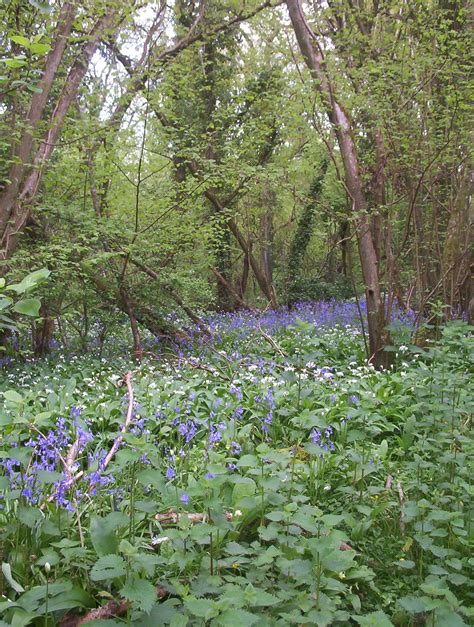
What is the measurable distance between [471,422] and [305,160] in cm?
779

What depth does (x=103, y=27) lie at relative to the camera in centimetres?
686

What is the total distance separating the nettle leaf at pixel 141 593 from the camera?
141 centimetres

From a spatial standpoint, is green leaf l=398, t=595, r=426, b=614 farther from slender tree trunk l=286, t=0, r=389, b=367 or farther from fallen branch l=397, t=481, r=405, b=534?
slender tree trunk l=286, t=0, r=389, b=367

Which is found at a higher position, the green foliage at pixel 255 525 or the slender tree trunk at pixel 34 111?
the slender tree trunk at pixel 34 111

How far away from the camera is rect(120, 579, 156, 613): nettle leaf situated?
4.64ft

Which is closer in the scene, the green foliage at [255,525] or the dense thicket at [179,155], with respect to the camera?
the green foliage at [255,525]

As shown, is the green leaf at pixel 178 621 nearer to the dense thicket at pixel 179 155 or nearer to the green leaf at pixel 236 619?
the green leaf at pixel 236 619

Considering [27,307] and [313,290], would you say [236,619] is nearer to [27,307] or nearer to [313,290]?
[27,307]

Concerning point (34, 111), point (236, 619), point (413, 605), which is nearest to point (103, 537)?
point (236, 619)

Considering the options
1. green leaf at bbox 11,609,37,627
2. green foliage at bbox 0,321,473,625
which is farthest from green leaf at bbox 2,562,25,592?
green leaf at bbox 11,609,37,627

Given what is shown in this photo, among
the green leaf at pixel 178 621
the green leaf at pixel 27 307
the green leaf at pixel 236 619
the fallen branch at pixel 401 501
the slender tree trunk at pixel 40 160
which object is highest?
the slender tree trunk at pixel 40 160

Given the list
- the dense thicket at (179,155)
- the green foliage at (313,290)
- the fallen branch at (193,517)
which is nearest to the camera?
the fallen branch at (193,517)

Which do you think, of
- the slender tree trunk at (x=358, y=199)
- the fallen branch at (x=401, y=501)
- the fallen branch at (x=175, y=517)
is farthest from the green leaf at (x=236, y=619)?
the slender tree trunk at (x=358, y=199)

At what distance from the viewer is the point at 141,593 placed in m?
1.46
